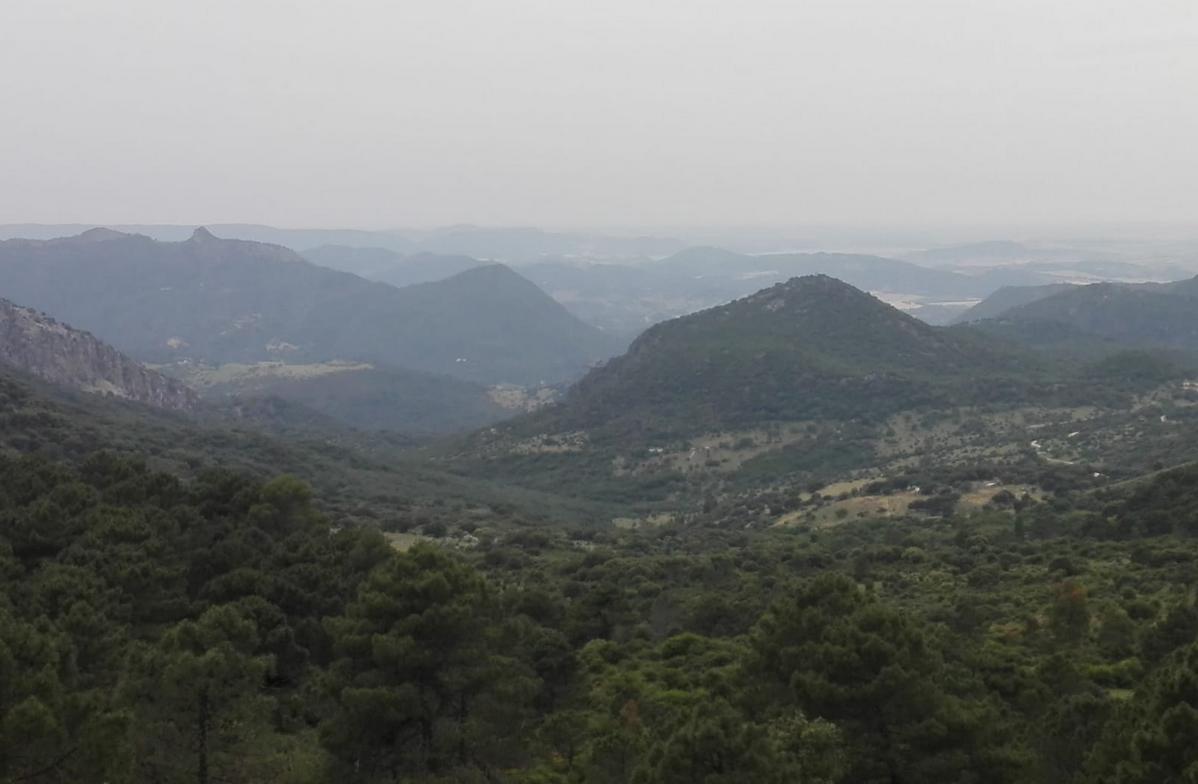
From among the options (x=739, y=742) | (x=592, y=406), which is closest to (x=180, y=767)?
(x=739, y=742)

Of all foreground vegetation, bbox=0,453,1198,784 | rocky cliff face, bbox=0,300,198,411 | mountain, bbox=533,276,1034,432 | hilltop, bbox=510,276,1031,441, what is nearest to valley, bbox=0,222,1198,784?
foreground vegetation, bbox=0,453,1198,784

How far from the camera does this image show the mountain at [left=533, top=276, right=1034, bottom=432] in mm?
143750

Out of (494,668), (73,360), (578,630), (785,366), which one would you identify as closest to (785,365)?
(785,366)

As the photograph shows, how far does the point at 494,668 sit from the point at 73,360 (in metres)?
181

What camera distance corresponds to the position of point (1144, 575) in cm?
3741

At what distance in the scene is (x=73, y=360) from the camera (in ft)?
563

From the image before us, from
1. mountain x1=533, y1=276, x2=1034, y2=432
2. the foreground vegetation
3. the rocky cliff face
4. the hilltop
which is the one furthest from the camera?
the rocky cliff face

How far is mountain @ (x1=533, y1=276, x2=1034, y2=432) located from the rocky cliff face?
278ft

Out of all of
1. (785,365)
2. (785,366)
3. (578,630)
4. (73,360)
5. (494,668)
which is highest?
(494,668)

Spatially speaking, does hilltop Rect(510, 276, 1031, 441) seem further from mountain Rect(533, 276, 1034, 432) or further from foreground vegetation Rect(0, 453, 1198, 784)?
foreground vegetation Rect(0, 453, 1198, 784)

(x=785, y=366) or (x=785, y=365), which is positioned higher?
(x=785, y=365)

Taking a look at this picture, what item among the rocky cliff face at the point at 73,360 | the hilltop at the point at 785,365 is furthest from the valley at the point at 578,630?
the rocky cliff face at the point at 73,360

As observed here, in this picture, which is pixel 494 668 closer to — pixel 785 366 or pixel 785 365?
pixel 785 366

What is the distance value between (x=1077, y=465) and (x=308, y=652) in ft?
265
